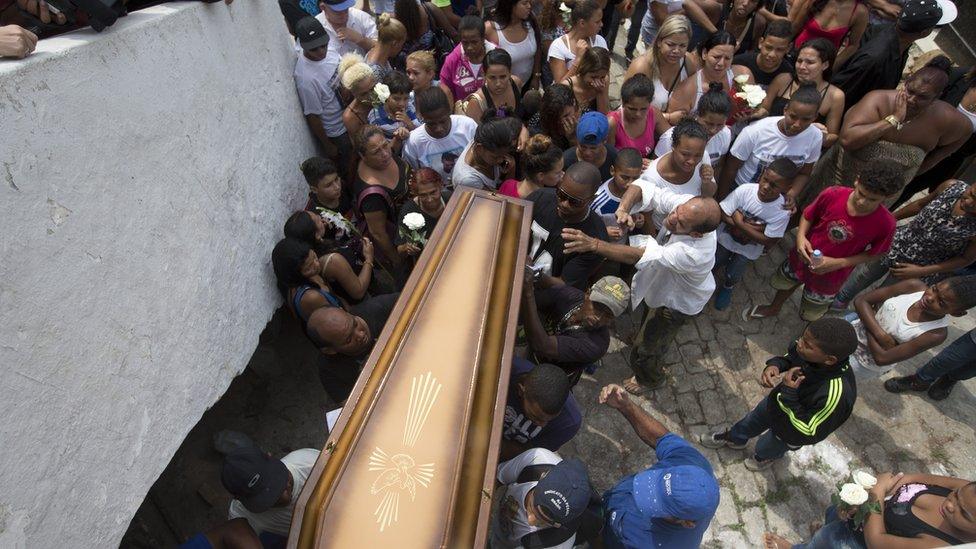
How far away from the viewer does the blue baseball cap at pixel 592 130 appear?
388cm

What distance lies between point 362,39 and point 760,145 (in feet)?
12.5

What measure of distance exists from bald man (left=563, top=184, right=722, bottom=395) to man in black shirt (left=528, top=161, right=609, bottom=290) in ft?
0.42

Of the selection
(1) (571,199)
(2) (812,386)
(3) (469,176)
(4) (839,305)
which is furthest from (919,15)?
(3) (469,176)

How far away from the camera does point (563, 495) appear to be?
2.31 m

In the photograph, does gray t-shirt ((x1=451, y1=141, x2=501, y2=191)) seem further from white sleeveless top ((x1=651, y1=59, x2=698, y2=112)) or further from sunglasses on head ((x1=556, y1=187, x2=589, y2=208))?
white sleeveless top ((x1=651, y1=59, x2=698, y2=112))

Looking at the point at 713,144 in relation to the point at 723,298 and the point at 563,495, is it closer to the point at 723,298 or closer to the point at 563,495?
the point at 723,298

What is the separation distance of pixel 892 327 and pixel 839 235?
30.0 inches

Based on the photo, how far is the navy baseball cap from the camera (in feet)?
7.54

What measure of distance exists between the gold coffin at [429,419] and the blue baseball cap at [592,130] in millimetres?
1605

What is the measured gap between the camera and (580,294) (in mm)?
3438

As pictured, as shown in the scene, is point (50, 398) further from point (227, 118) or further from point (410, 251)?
point (410, 251)

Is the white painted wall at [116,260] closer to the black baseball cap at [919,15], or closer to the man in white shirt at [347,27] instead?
the man in white shirt at [347,27]

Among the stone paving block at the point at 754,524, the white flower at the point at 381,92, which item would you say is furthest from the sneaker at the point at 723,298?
the white flower at the point at 381,92

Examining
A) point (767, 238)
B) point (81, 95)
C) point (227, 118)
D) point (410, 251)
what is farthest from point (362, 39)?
point (767, 238)
